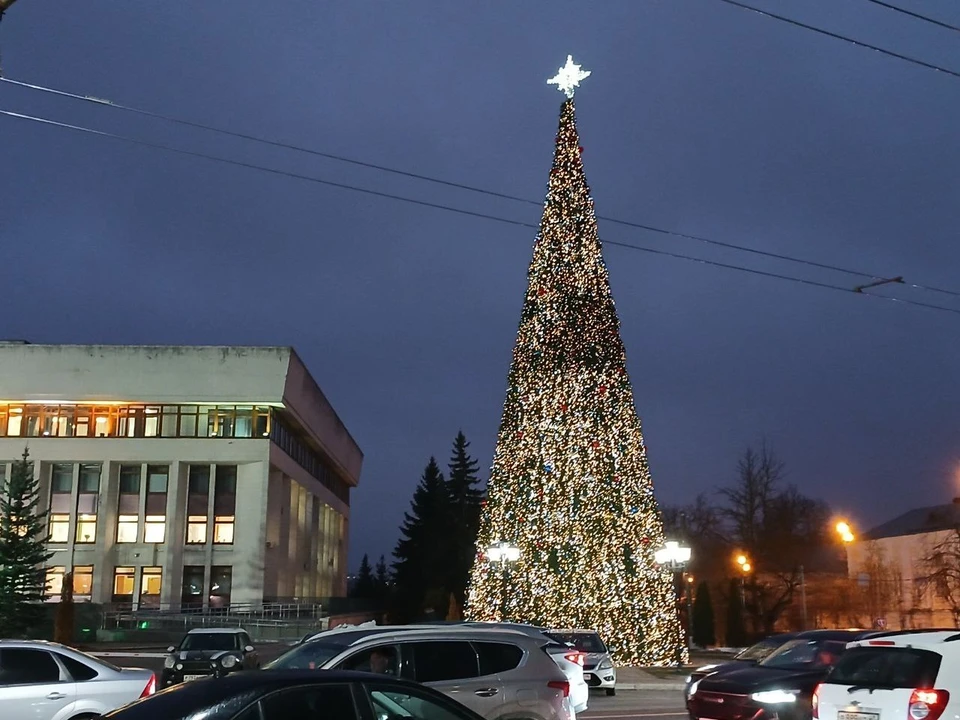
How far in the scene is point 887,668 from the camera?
33.6 ft

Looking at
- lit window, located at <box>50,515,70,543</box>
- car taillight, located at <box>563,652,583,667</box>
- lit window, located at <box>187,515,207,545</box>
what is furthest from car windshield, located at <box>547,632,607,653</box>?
lit window, located at <box>50,515,70,543</box>

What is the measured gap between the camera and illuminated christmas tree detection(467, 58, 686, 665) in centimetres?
3028

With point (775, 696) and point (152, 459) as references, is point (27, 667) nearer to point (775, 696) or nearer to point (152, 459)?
point (775, 696)

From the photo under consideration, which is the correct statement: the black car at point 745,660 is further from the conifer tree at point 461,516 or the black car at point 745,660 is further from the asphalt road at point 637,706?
the conifer tree at point 461,516

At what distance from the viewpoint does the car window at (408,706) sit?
650 cm

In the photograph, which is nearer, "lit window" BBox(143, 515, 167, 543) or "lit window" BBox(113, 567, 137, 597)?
"lit window" BBox(113, 567, 137, 597)

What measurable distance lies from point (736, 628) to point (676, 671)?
19.8 metres

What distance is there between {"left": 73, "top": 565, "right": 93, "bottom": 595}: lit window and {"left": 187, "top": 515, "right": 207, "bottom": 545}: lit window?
19.5ft

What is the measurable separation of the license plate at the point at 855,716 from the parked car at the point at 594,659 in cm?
1379

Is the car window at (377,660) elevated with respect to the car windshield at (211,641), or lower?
elevated

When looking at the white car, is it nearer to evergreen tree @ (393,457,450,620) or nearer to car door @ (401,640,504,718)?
car door @ (401,640,504,718)

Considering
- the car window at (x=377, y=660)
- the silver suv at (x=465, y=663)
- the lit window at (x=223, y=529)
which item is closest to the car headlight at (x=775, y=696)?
the silver suv at (x=465, y=663)

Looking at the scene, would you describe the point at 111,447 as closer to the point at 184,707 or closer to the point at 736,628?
the point at 736,628

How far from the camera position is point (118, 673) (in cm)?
1295
